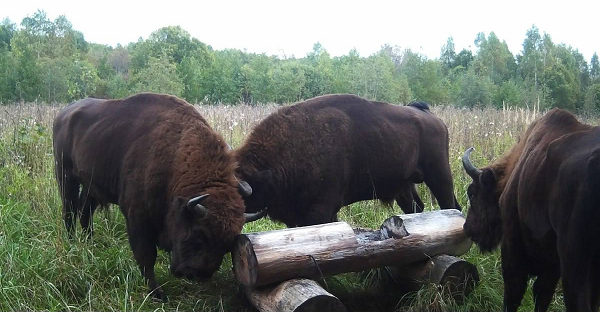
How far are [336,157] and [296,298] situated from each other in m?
2.52

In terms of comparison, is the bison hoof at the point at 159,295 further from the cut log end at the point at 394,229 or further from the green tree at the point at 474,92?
the green tree at the point at 474,92

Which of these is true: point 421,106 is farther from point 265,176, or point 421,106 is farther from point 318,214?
point 265,176

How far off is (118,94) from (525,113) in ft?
58.1

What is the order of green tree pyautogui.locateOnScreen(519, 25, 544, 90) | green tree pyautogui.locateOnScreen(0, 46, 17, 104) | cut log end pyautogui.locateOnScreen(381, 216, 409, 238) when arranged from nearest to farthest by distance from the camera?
cut log end pyautogui.locateOnScreen(381, 216, 409, 238), green tree pyautogui.locateOnScreen(519, 25, 544, 90), green tree pyautogui.locateOnScreen(0, 46, 17, 104)

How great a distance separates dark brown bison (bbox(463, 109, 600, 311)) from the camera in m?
3.60

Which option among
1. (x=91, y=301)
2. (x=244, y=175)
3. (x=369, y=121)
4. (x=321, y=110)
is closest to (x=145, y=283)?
(x=91, y=301)

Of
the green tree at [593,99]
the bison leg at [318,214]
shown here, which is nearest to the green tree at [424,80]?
the green tree at [593,99]

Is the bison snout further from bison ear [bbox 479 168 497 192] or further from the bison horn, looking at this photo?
bison ear [bbox 479 168 497 192]

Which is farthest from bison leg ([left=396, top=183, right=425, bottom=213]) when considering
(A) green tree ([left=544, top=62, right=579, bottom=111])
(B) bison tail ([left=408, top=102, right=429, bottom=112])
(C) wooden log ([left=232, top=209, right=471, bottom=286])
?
(A) green tree ([left=544, top=62, right=579, bottom=111])

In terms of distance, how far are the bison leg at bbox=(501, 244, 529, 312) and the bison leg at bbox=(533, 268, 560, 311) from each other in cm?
19

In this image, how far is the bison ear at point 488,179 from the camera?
5.16m

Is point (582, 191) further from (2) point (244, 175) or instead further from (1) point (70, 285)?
(1) point (70, 285)

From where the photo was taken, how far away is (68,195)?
6844mm

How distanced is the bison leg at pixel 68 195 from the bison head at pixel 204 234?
255 centimetres
